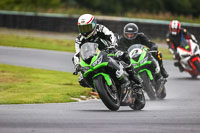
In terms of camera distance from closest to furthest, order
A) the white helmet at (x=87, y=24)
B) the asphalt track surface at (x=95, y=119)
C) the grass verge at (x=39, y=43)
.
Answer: the asphalt track surface at (x=95, y=119)
the white helmet at (x=87, y=24)
the grass verge at (x=39, y=43)

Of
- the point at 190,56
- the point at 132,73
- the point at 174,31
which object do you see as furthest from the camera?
the point at 174,31

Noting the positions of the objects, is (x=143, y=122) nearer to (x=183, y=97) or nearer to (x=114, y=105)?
(x=114, y=105)

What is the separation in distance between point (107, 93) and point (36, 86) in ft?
15.0

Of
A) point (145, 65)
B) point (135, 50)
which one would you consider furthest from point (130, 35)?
point (145, 65)

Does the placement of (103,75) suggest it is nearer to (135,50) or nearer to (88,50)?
(88,50)

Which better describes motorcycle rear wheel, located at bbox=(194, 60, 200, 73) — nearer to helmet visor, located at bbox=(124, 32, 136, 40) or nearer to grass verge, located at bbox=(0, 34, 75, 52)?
helmet visor, located at bbox=(124, 32, 136, 40)

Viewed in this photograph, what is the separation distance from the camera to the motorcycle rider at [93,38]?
9641 mm

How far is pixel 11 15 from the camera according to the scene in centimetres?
3203

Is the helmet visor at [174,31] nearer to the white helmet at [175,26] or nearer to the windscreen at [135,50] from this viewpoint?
the white helmet at [175,26]

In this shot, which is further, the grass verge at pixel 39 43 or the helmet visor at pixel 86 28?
the grass verge at pixel 39 43

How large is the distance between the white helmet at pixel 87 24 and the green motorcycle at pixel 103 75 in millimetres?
354

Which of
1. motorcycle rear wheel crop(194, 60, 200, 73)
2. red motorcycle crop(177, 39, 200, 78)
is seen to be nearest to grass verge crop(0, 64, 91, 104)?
red motorcycle crop(177, 39, 200, 78)

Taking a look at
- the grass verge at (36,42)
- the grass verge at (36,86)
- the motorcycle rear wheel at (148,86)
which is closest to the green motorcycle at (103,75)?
the grass verge at (36,86)

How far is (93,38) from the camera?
32.6 ft
